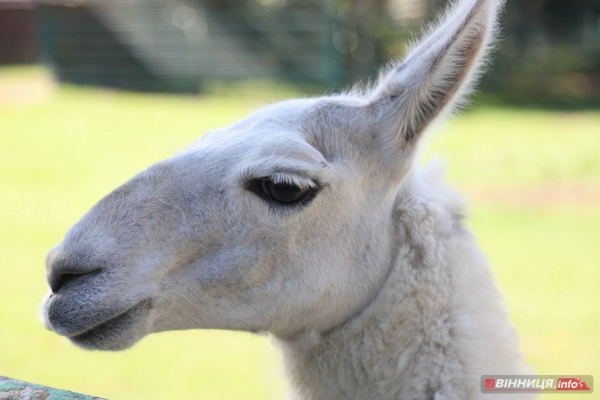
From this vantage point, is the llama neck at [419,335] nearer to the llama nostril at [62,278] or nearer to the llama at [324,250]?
the llama at [324,250]

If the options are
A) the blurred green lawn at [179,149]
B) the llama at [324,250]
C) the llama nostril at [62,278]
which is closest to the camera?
the llama nostril at [62,278]

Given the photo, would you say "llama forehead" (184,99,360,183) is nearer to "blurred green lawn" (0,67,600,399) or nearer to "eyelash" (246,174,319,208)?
"eyelash" (246,174,319,208)

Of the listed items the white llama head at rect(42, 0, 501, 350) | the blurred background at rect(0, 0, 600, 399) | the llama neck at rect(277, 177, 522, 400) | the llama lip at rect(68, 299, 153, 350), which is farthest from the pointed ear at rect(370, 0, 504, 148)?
the llama lip at rect(68, 299, 153, 350)

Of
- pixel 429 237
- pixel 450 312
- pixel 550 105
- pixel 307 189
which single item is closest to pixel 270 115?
pixel 307 189

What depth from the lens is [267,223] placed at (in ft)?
7.79

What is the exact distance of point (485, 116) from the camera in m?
16.8

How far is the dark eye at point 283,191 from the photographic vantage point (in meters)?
2.35

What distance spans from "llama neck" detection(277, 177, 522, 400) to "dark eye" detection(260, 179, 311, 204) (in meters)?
0.46

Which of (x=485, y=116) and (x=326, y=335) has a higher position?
(x=485, y=116)

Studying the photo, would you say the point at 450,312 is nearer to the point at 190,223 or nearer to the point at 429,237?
the point at 429,237

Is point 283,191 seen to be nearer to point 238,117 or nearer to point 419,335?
point 419,335

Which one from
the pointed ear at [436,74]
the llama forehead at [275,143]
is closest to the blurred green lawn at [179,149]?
the pointed ear at [436,74]

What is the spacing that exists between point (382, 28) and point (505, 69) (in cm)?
388

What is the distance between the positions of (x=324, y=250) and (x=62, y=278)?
927mm
